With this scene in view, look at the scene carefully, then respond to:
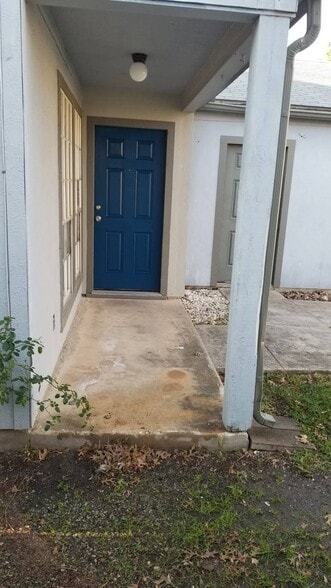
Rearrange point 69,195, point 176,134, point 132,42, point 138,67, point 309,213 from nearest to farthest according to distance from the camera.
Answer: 1. point 132,42
2. point 138,67
3. point 69,195
4. point 176,134
5. point 309,213

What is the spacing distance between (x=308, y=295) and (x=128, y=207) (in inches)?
121

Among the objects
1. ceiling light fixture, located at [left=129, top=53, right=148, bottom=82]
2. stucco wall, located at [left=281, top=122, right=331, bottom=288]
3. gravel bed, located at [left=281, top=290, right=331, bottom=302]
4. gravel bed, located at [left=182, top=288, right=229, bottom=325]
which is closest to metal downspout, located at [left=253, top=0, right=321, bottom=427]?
ceiling light fixture, located at [left=129, top=53, right=148, bottom=82]

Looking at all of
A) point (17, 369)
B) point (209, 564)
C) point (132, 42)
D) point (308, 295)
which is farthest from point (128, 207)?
point (209, 564)

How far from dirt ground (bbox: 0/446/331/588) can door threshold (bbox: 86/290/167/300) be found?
11.1ft

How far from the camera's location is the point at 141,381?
11.3ft

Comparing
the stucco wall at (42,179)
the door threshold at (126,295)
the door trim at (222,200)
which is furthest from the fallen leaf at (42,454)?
the door trim at (222,200)

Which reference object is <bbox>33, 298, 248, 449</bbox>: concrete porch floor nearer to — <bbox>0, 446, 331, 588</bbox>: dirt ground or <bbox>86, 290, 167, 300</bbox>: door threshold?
<bbox>0, 446, 331, 588</bbox>: dirt ground

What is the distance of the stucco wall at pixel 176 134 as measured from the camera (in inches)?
215

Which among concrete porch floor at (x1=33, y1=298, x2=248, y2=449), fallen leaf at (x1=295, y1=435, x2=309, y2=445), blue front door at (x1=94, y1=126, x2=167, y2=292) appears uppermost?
blue front door at (x1=94, y1=126, x2=167, y2=292)

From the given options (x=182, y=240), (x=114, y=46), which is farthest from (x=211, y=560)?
(x=182, y=240)

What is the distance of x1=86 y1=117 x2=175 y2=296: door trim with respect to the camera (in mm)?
5527

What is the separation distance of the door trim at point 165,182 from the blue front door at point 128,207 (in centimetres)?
8

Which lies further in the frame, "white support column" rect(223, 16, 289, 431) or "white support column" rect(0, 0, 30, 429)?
"white support column" rect(223, 16, 289, 431)

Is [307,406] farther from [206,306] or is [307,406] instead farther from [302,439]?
[206,306]
